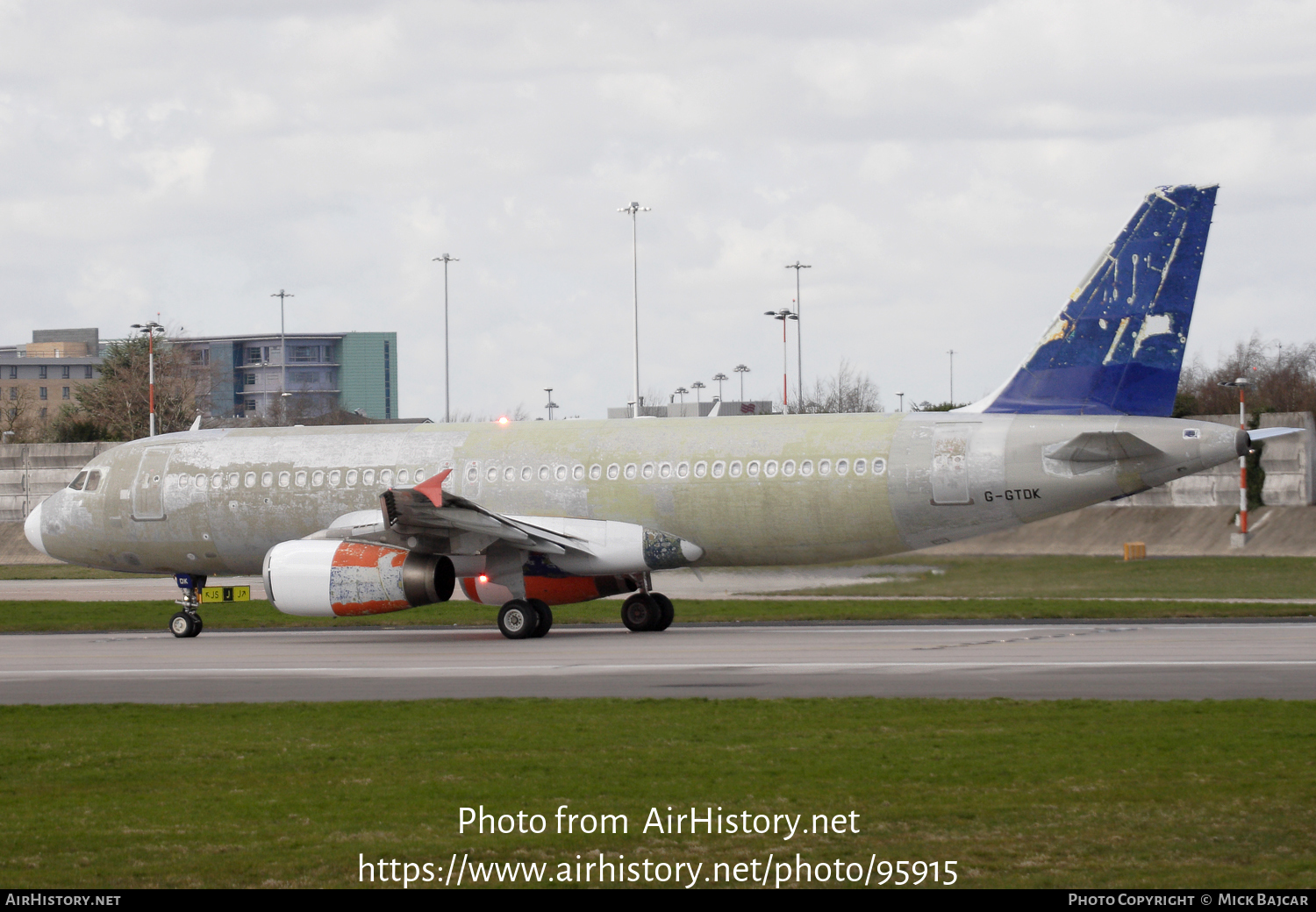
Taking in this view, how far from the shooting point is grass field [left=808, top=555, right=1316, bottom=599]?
127ft

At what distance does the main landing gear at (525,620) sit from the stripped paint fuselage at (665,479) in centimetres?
225

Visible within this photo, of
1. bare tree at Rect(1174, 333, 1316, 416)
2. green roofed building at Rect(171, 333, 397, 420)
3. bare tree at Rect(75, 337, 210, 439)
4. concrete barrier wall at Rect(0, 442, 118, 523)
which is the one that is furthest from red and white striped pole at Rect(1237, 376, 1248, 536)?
green roofed building at Rect(171, 333, 397, 420)

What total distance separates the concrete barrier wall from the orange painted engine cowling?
143 ft

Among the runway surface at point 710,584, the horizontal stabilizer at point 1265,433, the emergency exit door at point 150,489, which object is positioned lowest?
the runway surface at point 710,584

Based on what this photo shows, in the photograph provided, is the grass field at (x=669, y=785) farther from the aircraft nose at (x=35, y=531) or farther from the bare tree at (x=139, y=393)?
the bare tree at (x=139, y=393)

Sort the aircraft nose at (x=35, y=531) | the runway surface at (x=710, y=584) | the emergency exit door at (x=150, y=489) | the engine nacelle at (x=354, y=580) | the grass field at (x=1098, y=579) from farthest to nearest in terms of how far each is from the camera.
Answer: the runway surface at (x=710, y=584), the grass field at (x=1098, y=579), the aircraft nose at (x=35, y=531), the emergency exit door at (x=150, y=489), the engine nacelle at (x=354, y=580)

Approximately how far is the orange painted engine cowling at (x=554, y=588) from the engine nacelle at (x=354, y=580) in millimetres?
1492

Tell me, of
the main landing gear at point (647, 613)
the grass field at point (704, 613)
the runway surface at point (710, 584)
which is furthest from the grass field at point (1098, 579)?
the main landing gear at point (647, 613)

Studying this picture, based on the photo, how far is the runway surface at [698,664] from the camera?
19609 mm

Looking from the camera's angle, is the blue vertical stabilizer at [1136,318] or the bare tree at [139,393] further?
the bare tree at [139,393]

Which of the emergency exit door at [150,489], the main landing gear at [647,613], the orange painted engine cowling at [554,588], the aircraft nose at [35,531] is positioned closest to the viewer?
the orange painted engine cowling at [554,588]

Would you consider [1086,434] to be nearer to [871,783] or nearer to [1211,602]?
[1211,602]

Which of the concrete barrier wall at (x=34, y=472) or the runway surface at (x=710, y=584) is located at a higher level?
the concrete barrier wall at (x=34, y=472)

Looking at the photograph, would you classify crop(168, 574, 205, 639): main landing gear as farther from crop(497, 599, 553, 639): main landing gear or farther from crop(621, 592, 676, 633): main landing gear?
crop(621, 592, 676, 633): main landing gear
